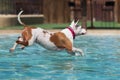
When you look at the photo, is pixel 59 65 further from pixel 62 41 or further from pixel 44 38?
pixel 44 38

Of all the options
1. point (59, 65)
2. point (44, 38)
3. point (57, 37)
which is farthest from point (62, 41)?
point (59, 65)

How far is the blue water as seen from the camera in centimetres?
698

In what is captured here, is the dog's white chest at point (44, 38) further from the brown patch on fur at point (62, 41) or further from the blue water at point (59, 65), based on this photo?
the blue water at point (59, 65)

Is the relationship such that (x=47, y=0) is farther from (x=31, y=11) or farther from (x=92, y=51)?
(x=92, y=51)

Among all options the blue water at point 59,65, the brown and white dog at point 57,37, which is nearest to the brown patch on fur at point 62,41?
the brown and white dog at point 57,37

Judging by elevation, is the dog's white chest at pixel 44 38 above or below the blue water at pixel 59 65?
above

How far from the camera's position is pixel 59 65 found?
8.47 meters

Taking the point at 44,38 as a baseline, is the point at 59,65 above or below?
below

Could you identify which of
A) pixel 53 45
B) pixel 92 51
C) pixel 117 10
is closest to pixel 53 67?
pixel 53 45

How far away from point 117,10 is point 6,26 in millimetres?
6468

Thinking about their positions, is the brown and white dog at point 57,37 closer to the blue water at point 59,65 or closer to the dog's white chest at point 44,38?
the dog's white chest at point 44,38

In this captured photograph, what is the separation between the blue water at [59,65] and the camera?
698 centimetres

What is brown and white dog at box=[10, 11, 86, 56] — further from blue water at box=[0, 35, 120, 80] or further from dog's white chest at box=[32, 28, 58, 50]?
blue water at box=[0, 35, 120, 80]

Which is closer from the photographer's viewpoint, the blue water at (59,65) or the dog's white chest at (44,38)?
the blue water at (59,65)
